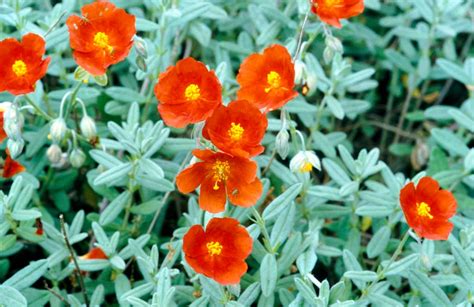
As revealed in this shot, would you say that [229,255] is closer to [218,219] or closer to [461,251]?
[218,219]

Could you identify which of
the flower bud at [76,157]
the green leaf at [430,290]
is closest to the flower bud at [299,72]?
the green leaf at [430,290]

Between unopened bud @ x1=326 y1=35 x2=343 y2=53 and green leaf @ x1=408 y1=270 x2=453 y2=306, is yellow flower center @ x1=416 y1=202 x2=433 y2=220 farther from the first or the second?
unopened bud @ x1=326 y1=35 x2=343 y2=53

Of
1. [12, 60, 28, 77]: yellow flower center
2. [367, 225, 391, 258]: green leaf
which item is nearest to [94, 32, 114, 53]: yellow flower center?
[12, 60, 28, 77]: yellow flower center

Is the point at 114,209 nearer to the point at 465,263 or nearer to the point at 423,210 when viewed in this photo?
the point at 423,210

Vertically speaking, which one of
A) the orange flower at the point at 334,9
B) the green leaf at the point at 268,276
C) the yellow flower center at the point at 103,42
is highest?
the orange flower at the point at 334,9

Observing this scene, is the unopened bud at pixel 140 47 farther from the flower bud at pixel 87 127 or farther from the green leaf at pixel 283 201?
the green leaf at pixel 283 201

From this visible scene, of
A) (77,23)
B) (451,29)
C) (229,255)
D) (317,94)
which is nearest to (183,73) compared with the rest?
(77,23)

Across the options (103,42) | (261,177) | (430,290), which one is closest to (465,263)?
(430,290)
